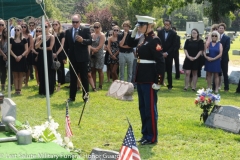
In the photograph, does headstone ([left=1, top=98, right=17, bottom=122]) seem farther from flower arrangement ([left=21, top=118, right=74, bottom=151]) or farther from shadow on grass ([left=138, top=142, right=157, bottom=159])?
shadow on grass ([left=138, top=142, right=157, bottom=159])

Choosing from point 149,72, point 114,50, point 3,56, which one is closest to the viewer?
point 149,72

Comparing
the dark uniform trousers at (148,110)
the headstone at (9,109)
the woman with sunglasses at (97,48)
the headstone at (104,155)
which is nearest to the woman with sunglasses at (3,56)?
the woman with sunglasses at (97,48)

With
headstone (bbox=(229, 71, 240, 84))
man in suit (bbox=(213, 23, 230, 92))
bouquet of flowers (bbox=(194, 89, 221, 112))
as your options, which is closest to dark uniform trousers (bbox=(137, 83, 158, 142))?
bouquet of flowers (bbox=(194, 89, 221, 112))

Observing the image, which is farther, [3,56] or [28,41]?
[3,56]

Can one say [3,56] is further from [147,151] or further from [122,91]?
[147,151]

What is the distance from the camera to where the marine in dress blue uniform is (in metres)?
6.86

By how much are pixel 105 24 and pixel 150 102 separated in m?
34.1

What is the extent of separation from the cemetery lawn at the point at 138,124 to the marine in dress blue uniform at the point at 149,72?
35 cm

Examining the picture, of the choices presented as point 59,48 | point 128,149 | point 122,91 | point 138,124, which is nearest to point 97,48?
point 59,48

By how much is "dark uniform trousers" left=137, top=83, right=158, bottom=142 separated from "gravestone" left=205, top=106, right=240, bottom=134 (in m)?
1.56

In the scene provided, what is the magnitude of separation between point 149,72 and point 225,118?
6.36 ft

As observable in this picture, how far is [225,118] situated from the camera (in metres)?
8.06

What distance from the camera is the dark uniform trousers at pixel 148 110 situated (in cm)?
697

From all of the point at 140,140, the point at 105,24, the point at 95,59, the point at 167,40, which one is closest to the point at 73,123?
the point at 140,140
